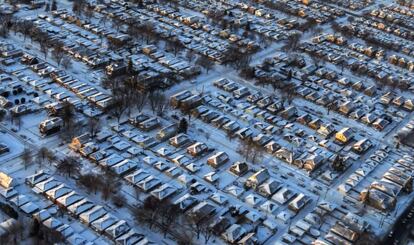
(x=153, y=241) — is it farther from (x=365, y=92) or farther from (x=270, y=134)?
(x=365, y=92)

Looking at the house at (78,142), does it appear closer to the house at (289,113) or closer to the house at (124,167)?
the house at (124,167)

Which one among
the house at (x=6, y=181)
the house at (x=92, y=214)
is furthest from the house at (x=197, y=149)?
the house at (x=6, y=181)

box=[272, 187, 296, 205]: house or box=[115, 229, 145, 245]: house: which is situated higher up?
box=[272, 187, 296, 205]: house

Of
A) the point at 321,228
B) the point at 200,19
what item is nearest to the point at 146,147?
the point at 321,228

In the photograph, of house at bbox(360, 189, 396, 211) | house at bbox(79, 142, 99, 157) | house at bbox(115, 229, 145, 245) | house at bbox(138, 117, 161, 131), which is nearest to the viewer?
house at bbox(115, 229, 145, 245)

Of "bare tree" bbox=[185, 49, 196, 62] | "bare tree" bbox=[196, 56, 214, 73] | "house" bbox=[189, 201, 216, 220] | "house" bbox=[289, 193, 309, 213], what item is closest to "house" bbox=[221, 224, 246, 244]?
"house" bbox=[189, 201, 216, 220]

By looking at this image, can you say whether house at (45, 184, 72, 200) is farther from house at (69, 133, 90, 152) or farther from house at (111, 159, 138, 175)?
house at (69, 133, 90, 152)

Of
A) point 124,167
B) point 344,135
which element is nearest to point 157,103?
point 124,167
